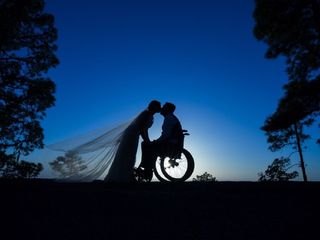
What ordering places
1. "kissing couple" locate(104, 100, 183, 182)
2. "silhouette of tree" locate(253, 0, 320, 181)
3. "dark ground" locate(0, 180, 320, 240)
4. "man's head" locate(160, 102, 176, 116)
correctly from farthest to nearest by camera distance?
"silhouette of tree" locate(253, 0, 320, 181), "man's head" locate(160, 102, 176, 116), "kissing couple" locate(104, 100, 183, 182), "dark ground" locate(0, 180, 320, 240)

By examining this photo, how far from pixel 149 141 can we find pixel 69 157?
2243 mm

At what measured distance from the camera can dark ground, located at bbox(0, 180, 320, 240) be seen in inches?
130

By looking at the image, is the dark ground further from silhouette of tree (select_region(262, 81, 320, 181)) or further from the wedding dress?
silhouette of tree (select_region(262, 81, 320, 181))

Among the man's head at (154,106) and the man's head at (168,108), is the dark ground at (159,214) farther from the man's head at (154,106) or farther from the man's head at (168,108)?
the man's head at (154,106)

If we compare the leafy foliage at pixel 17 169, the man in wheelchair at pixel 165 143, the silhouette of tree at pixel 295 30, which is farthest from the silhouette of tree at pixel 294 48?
the leafy foliage at pixel 17 169

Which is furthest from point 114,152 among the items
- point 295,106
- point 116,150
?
point 295,106

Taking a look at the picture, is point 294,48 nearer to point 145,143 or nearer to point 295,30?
point 295,30

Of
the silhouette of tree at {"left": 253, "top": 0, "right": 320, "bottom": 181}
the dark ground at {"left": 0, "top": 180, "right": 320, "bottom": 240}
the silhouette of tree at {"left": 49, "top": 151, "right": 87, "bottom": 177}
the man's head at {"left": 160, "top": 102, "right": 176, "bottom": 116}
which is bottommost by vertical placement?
the dark ground at {"left": 0, "top": 180, "right": 320, "bottom": 240}

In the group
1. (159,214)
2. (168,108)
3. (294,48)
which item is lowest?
(159,214)

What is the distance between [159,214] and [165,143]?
136 inches

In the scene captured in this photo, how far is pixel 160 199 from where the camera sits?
4590 mm

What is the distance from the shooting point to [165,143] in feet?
24.0

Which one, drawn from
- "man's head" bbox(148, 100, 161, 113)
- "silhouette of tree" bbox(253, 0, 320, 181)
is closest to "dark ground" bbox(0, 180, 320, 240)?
"man's head" bbox(148, 100, 161, 113)

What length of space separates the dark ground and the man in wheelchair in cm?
219
